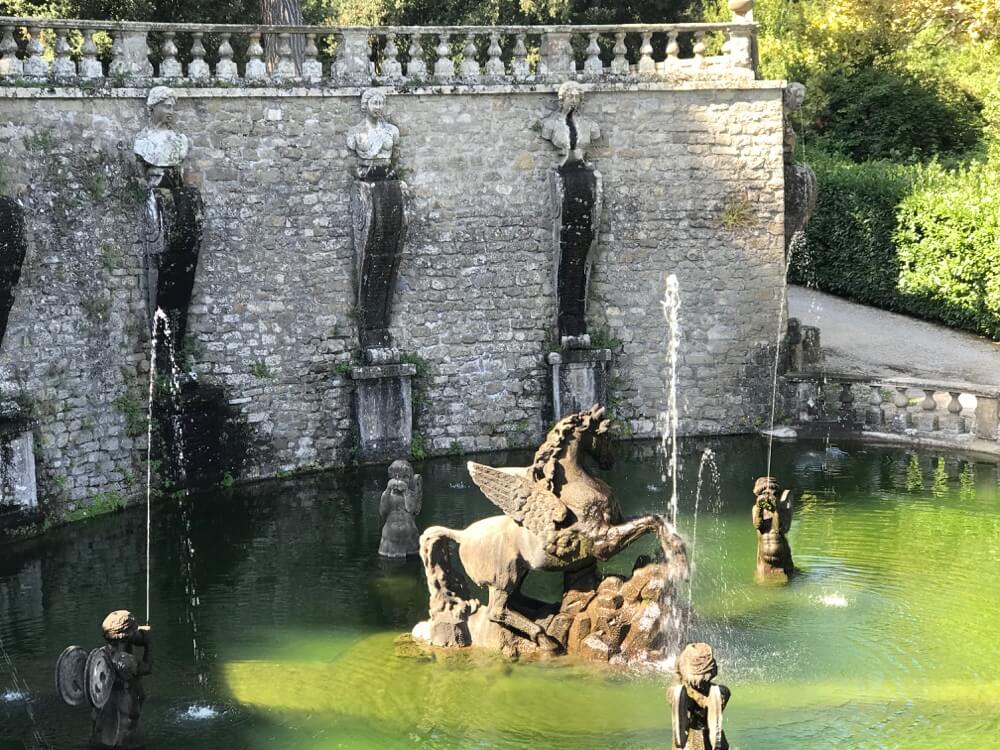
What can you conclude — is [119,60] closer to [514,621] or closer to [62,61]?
[62,61]

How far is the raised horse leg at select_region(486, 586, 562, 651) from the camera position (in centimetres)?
1252

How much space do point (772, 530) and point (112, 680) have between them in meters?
6.69

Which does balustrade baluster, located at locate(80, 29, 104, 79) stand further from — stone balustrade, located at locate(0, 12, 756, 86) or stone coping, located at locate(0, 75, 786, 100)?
stone coping, located at locate(0, 75, 786, 100)

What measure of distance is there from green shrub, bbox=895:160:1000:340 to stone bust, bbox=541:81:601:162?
22.7 ft

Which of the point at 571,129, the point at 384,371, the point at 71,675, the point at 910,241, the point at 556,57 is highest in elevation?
the point at 556,57

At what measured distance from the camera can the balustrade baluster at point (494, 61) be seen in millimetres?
18844

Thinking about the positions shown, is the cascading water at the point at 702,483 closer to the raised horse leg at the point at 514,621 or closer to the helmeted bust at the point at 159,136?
the raised horse leg at the point at 514,621

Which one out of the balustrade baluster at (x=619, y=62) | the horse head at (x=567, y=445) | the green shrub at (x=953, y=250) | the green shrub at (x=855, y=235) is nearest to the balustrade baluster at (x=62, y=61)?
the balustrade baluster at (x=619, y=62)

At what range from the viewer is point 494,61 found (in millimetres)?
18906

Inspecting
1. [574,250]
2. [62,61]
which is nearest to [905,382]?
[574,250]

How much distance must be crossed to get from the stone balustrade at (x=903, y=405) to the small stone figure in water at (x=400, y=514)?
22.6 feet

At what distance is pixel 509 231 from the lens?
64.1ft

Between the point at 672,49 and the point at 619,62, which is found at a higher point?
the point at 672,49

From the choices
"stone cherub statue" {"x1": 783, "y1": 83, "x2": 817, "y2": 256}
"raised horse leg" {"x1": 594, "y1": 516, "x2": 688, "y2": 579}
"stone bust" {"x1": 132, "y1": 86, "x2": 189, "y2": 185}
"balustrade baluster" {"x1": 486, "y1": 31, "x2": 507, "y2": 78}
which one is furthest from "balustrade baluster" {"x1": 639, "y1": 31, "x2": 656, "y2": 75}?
"raised horse leg" {"x1": 594, "y1": 516, "x2": 688, "y2": 579}
